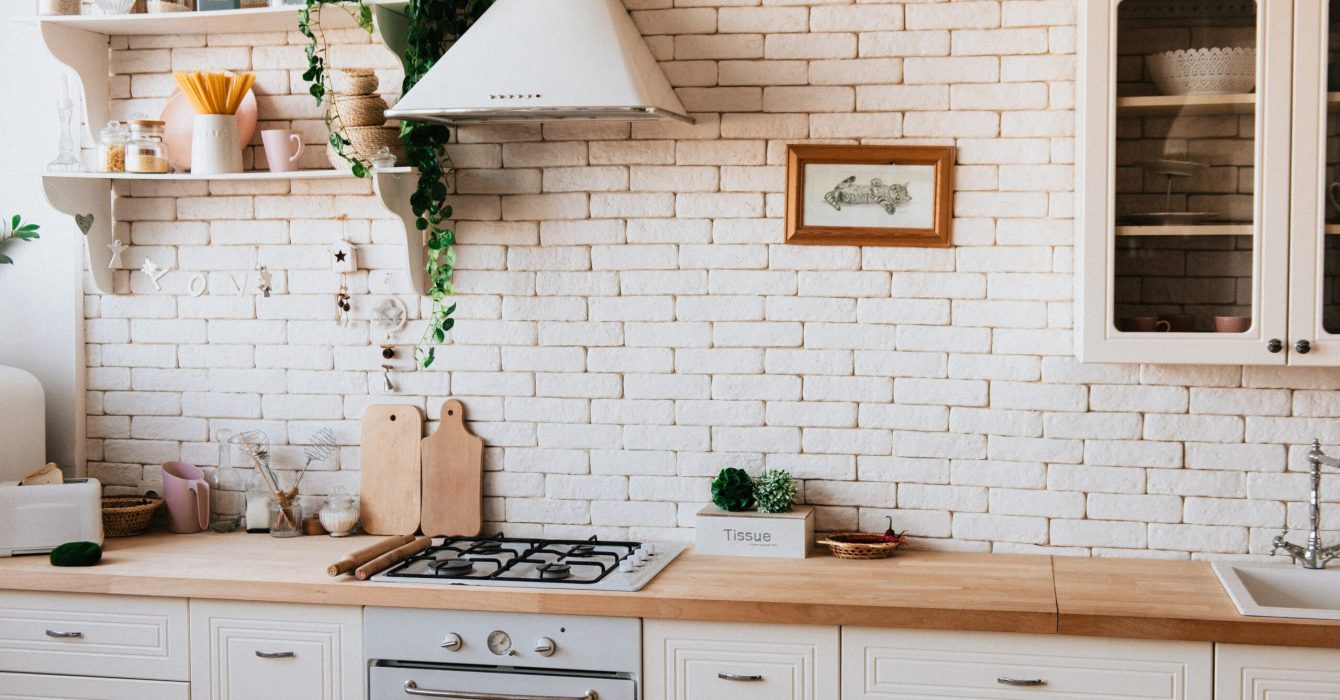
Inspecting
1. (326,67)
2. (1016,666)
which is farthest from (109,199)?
(1016,666)

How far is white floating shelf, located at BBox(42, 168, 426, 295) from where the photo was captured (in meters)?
3.11

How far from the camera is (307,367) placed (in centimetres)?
339

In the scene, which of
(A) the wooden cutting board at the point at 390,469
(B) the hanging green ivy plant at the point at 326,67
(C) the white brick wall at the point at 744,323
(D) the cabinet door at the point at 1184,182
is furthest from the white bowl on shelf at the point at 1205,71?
(A) the wooden cutting board at the point at 390,469

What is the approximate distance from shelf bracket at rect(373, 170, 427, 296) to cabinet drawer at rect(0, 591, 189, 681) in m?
0.97

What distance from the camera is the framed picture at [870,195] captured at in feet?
9.96

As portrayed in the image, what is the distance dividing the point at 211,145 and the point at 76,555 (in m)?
1.07

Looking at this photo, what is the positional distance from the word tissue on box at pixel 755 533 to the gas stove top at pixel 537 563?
106 mm

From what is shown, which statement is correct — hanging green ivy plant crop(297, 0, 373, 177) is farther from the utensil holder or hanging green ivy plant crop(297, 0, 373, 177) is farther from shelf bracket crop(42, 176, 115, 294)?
shelf bracket crop(42, 176, 115, 294)

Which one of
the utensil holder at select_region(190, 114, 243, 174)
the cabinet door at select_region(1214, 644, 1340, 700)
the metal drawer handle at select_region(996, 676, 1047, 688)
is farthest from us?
the utensil holder at select_region(190, 114, 243, 174)

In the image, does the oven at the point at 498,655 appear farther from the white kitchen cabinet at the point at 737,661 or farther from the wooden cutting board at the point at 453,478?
the wooden cutting board at the point at 453,478

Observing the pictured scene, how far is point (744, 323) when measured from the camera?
3.15 meters

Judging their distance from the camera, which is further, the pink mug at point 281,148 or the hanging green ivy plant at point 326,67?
the pink mug at point 281,148

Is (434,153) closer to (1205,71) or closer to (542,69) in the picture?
(542,69)

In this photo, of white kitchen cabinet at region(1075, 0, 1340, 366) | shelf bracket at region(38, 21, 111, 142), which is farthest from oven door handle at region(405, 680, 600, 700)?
shelf bracket at region(38, 21, 111, 142)
